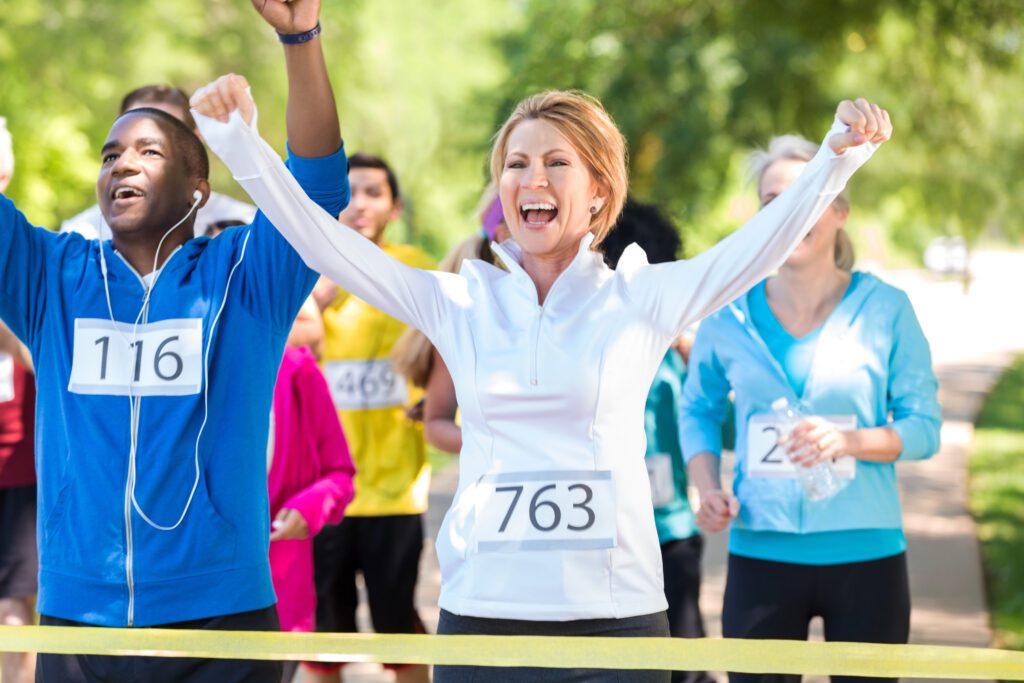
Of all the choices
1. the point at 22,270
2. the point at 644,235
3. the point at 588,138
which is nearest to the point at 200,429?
the point at 22,270

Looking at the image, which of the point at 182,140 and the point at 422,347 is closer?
the point at 182,140

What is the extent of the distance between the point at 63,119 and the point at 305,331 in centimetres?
1657

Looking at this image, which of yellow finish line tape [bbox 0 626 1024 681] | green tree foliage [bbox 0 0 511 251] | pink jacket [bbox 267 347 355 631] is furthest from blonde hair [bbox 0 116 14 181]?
green tree foliage [bbox 0 0 511 251]

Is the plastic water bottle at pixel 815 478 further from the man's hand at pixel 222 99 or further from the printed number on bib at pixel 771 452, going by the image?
the man's hand at pixel 222 99

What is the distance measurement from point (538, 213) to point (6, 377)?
9.70ft

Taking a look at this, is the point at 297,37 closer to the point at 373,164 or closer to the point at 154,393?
the point at 154,393

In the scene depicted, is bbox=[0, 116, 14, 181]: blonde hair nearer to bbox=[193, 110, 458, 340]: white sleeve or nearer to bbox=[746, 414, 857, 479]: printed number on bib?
bbox=[193, 110, 458, 340]: white sleeve

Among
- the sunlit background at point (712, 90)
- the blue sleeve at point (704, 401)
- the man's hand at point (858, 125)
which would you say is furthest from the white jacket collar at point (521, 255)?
the sunlit background at point (712, 90)

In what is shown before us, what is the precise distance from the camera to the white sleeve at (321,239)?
2807mm

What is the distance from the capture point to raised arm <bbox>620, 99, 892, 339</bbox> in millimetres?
2924

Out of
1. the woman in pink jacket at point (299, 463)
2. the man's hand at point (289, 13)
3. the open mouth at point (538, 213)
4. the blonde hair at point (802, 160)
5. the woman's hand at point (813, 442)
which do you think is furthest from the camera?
the woman in pink jacket at point (299, 463)

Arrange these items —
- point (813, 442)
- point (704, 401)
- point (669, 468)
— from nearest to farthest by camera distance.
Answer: point (813, 442) < point (704, 401) < point (669, 468)

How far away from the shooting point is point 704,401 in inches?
181

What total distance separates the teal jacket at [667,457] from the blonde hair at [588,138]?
5.64ft
